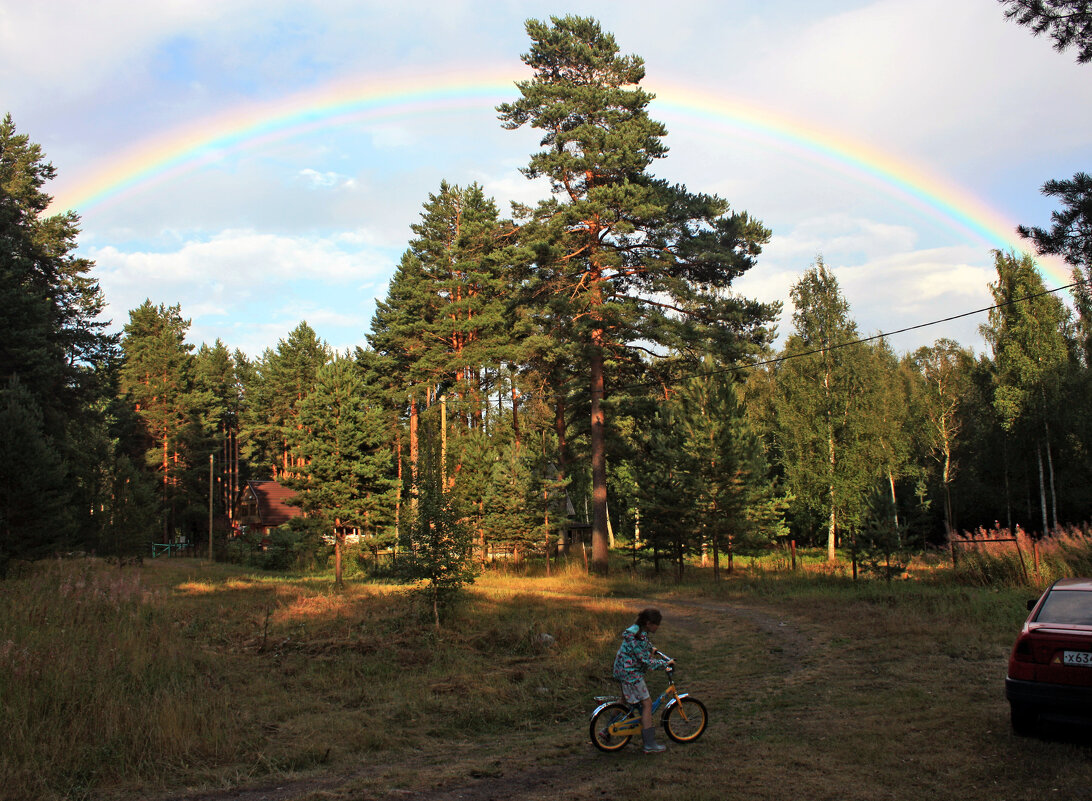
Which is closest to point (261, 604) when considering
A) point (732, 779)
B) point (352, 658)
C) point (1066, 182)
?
point (352, 658)

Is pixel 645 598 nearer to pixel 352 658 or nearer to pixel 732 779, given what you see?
pixel 352 658

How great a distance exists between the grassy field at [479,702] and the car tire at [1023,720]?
111mm

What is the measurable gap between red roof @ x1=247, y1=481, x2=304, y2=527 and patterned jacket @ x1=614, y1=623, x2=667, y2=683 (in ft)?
180

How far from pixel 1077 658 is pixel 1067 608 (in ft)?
2.90

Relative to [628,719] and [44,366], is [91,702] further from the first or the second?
[44,366]

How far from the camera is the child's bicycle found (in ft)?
24.1

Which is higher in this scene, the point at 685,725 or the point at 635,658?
the point at 635,658

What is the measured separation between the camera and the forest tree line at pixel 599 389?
971 inches

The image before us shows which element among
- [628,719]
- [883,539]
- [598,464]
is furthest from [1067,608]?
[598,464]

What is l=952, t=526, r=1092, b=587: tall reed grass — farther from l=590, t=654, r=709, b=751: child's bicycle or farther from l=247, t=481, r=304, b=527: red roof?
l=247, t=481, r=304, b=527: red roof

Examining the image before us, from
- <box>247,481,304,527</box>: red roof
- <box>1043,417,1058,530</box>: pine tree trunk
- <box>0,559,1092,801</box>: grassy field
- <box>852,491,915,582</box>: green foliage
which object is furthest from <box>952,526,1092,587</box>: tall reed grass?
<box>247,481,304,527</box>: red roof

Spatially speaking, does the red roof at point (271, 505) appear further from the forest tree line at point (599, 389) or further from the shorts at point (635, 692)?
the shorts at point (635, 692)

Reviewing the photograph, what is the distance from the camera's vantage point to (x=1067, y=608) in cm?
702

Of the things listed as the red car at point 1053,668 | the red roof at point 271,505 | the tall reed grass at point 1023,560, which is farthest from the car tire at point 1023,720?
the red roof at point 271,505
